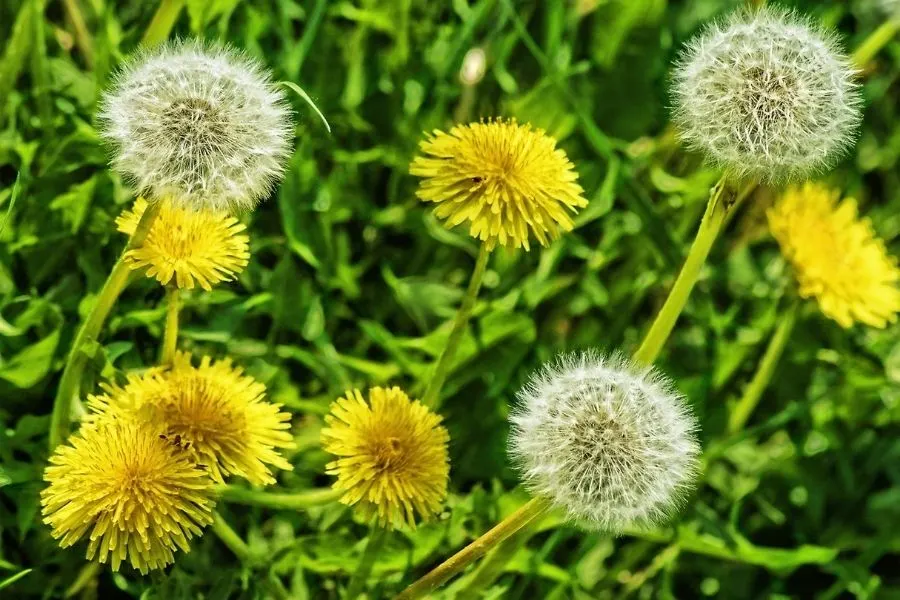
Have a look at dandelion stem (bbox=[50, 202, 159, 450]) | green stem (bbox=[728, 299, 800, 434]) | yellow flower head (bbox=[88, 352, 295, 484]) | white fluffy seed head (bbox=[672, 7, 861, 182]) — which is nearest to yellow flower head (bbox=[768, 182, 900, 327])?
green stem (bbox=[728, 299, 800, 434])

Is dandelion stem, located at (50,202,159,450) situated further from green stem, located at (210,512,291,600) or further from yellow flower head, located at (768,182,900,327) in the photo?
yellow flower head, located at (768,182,900,327)

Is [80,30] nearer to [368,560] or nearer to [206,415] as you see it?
[206,415]

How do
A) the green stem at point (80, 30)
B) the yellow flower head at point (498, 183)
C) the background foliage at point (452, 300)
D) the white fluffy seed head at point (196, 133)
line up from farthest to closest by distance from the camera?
the green stem at point (80, 30), the background foliage at point (452, 300), the yellow flower head at point (498, 183), the white fluffy seed head at point (196, 133)

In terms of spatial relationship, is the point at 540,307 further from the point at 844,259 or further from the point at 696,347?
the point at 844,259

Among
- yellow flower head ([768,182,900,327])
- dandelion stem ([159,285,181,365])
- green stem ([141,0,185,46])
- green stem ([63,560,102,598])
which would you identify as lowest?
green stem ([63,560,102,598])

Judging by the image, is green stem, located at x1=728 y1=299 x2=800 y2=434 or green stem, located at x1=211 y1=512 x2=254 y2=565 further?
green stem, located at x1=728 y1=299 x2=800 y2=434

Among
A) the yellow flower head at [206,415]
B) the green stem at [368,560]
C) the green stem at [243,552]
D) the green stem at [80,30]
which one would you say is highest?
the green stem at [80,30]

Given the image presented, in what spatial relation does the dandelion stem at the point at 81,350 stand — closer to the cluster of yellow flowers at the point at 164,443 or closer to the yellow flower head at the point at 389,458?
the cluster of yellow flowers at the point at 164,443

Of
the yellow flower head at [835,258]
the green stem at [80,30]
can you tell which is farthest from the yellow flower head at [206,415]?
the yellow flower head at [835,258]
